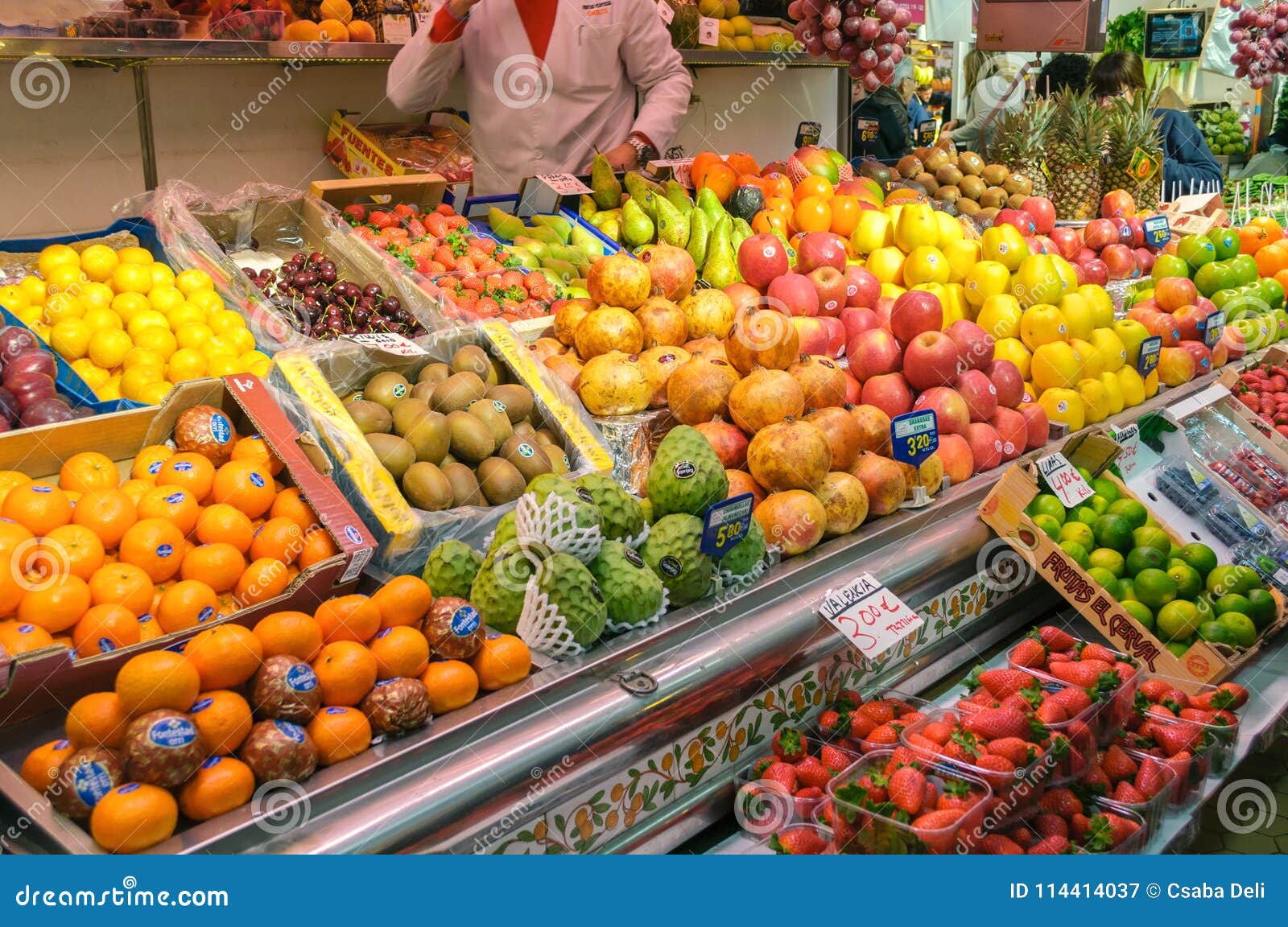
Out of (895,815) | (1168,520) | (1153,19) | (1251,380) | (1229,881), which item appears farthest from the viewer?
(1153,19)

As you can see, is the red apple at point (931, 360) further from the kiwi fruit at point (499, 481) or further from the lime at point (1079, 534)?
the kiwi fruit at point (499, 481)

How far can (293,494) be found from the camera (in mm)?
2250

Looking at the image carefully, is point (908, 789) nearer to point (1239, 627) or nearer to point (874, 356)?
point (1239, 627)

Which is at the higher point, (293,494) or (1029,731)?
(293,494)

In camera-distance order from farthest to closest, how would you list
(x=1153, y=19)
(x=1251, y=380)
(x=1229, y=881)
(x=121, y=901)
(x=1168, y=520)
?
(x=1153, y=19), (x=1251, y=380), (x=1168, y=520), (x=1229, y=881), (x=121, y=901)

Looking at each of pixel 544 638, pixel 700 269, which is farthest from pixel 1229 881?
pixel 700 269

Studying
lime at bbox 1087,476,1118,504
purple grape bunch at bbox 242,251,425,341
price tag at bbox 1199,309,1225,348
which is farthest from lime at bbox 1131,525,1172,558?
purple grape bunch at bbox 242,251,425,341

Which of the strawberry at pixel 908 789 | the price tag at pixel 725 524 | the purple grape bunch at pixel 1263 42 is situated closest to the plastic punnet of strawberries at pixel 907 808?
the strawberry at pixel 908 789

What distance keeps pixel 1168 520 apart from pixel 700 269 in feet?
5.31

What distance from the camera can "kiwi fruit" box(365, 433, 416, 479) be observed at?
2.40 metres

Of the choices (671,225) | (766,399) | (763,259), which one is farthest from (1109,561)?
(671,225)

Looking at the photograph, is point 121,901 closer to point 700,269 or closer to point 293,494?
point 293,494

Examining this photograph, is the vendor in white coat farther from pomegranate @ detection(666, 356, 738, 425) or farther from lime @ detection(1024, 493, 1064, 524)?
lime @ detection(1024, 493, 1064, 524)

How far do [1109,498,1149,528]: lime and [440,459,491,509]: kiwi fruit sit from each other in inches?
67.6
